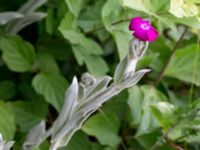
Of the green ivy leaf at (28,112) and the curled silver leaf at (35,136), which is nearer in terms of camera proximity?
the curled silver leaf at (35,136)

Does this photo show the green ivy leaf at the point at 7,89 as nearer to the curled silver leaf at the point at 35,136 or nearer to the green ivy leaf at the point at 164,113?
the curled silver leaf at the point at 35,136

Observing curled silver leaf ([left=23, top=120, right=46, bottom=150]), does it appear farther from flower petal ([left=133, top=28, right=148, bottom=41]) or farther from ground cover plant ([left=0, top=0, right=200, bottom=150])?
flower petal ([left=133, top=28, right=148, bottom=41])

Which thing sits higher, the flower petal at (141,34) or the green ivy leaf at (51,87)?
the flower petal at (141,34)

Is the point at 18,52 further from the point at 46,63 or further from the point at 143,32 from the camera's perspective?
the point at 143,32

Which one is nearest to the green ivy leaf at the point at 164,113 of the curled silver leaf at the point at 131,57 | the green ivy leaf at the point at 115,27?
the green ivy leaf at the point at 115,27

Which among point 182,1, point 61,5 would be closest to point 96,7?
point 61,5

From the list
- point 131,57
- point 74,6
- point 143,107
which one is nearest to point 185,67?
point 143,107
